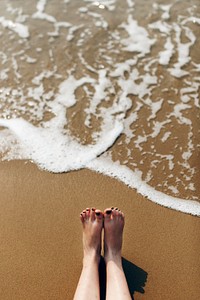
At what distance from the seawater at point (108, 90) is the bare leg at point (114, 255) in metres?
0.38

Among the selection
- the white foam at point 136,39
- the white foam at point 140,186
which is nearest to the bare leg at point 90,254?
the white foam at point 140,186

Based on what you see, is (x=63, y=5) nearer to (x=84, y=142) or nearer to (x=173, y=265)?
(x=84, y=142)

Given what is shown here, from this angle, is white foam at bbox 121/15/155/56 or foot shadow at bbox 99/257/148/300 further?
white foam at bbox 121/15/155/56

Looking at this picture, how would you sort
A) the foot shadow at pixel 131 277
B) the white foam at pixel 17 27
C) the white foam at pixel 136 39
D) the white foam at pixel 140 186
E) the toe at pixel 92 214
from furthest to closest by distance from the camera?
the white foam at pixel 17 27
the white foam at pixel 136 39
the white foam at pixel 140 186
the toe at pixel 92 214
the foot shadow at pixel 131 277

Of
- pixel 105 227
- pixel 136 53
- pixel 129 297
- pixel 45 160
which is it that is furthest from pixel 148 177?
pixel 136 53

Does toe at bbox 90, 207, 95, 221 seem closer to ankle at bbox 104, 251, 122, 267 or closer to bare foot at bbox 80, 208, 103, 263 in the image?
bare foot at bbox 80, 208, 103, 263

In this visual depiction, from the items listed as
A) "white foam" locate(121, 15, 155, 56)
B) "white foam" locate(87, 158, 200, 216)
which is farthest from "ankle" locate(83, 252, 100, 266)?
"white foam" locate(121, 15, 155, 56)

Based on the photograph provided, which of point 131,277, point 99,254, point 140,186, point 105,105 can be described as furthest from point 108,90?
point 131,277

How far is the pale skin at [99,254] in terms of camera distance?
248 centimetres

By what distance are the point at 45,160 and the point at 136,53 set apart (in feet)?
5.42

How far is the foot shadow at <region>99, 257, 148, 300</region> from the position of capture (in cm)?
259

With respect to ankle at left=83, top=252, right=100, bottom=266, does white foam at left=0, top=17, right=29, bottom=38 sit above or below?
above

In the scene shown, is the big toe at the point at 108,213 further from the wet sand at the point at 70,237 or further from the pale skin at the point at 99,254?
the wet sand at the point at 70,237

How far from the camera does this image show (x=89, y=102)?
12.3ft
